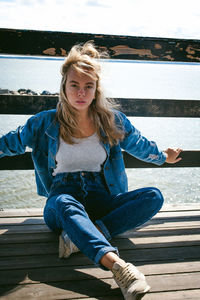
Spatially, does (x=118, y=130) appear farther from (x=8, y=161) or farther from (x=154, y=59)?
(x=8, y=161)

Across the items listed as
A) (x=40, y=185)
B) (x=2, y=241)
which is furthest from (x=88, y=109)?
(x=2, y=241)

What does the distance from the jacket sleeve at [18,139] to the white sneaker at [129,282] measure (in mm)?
997

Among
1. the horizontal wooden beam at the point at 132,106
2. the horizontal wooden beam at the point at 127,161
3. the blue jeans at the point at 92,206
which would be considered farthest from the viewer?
the horizontal wooden beam at the point at 127,161

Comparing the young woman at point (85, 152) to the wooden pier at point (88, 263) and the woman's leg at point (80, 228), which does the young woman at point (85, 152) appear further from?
the wooden pier at point (88, 263)

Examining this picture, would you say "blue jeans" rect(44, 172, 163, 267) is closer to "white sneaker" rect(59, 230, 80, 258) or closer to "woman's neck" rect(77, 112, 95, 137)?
"white sneaker" rect(59, 230, 80, 258)

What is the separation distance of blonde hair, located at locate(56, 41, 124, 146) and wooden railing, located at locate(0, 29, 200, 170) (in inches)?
6.5

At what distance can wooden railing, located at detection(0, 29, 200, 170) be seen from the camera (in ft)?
7.86

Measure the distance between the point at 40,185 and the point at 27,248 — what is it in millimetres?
491

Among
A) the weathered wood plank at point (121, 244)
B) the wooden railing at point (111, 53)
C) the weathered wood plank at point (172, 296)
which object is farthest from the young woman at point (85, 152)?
the weathered wood plank at point (172, 296)

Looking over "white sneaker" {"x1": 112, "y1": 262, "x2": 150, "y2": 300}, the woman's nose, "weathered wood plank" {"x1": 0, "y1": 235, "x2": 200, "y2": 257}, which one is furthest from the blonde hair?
"white sneaker" {"x1": 112, "y1": 262, "x2": 150, "y2": 300}

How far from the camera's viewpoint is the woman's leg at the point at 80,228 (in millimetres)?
1745

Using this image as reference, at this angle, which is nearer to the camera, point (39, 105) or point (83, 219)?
point (83, 219)

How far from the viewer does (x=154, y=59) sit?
2.61 metres

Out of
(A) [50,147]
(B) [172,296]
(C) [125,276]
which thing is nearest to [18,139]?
(A) [50,147]
